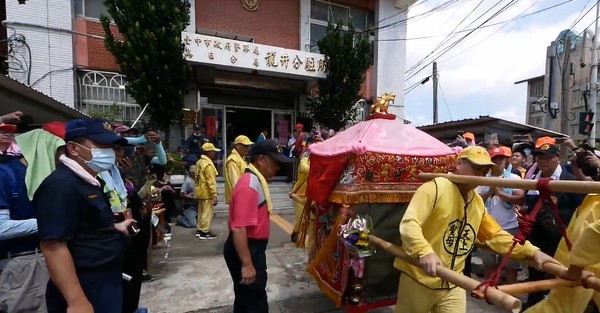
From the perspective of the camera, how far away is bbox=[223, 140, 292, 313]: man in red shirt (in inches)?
93.4

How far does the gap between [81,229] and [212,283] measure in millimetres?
2533

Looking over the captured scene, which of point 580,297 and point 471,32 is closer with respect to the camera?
point 580,297

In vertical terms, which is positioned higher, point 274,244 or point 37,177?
point 37,177

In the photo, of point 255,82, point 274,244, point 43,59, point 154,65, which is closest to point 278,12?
point 255,82

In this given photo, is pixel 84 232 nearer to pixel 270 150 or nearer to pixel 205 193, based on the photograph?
pixel 270 150

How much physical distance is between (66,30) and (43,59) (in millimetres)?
948

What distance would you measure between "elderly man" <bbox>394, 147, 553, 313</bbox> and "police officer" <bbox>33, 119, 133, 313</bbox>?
186cm

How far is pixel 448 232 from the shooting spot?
7.33ft

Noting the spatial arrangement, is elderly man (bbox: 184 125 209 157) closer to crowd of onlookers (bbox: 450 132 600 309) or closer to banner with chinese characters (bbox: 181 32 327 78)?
banner with chinese characters (bbox: 181 32 327 78)

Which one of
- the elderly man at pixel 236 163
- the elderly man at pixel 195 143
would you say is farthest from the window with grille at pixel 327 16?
the elderly man at pixel 236 163

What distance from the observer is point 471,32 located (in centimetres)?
927

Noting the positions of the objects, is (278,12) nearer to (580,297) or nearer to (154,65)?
(154,65)

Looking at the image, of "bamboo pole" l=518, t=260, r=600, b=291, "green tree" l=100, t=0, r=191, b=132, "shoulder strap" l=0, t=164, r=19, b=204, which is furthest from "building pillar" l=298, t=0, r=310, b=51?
"bamboo pole" l=518, t=260, r=600, b=291

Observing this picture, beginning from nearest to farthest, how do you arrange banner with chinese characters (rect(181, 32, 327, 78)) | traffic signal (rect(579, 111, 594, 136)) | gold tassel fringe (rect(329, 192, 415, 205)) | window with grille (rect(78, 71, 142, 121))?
gold tassel fringe (rect(329, 192, 415, 205)) < banner with chinese characters (rect(181, 32, 327, 78)) < window with grille (rect(78, 71, 142, 121)) < traffic signal (rect(579, 111, 594, 136))
